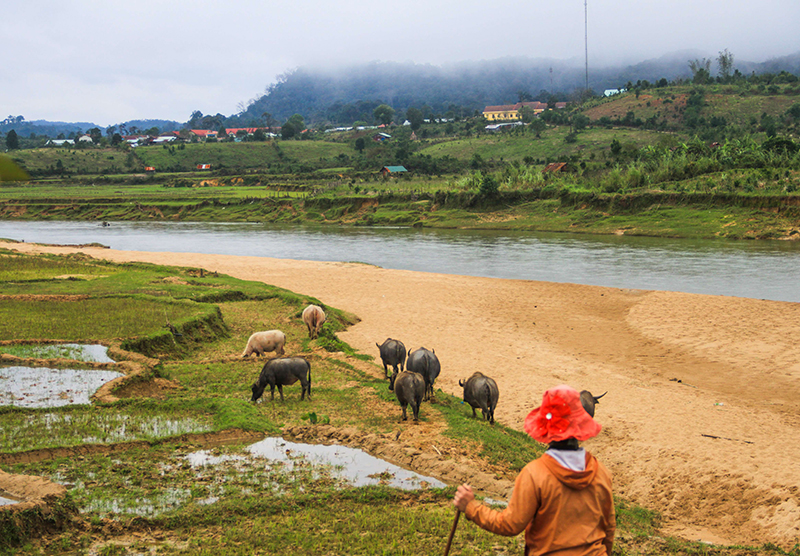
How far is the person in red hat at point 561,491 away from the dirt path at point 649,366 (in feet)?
15.6

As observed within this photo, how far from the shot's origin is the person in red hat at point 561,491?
364 centimetres

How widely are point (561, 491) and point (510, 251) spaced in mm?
37982

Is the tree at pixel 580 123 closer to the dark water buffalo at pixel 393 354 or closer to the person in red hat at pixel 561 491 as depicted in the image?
the dark water buffalo at pixel 393 354

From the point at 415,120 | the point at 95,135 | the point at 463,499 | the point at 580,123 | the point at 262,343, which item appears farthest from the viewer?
the point at 415,120

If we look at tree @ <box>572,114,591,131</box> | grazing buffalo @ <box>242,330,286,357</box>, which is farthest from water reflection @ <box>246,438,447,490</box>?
tree @ <box>572,114,591,131</box>

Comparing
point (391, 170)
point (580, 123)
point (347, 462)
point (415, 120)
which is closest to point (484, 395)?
point (347, 462)

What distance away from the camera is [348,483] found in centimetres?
788

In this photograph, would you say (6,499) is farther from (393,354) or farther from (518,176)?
(518,176)

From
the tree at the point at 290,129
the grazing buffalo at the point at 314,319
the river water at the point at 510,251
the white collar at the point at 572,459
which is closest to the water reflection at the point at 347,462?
the white collar at the point at 572,459

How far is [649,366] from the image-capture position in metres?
16.3

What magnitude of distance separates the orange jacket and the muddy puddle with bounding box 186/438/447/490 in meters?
4.30

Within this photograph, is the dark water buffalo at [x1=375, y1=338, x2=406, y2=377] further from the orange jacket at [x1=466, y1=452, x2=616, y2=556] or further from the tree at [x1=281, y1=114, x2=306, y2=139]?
the tree at [x1=281, y1=114, x2=306, y2=139]

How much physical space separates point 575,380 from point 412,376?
19.7ft

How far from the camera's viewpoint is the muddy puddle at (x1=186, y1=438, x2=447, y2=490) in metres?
8.06
